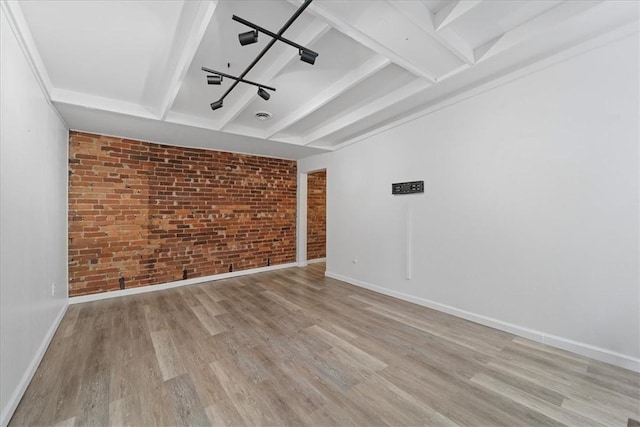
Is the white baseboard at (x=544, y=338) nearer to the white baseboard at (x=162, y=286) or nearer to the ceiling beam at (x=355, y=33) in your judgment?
the ceiling beam at (x=355, y=33)

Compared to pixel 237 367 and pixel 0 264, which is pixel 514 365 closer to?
pixel 237 367

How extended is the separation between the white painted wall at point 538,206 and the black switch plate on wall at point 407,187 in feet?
0.32

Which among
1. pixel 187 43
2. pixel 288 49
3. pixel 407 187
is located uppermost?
pixel 288 49

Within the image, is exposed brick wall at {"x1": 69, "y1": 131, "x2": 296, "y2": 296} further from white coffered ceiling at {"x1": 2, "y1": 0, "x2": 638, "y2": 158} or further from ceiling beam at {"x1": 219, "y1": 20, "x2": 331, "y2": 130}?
ceiling beam at {"x1": 219, "y1": 20, "x2": 331, "y2": 130}

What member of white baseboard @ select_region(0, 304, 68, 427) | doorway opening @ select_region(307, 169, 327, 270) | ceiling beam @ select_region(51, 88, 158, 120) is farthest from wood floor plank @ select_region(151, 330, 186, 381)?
doorway opening @ select_region(307, 169, 327, 270)

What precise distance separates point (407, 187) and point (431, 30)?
206cm

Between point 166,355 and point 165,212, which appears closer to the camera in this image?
point 166,355

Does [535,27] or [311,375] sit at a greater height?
[535,27]

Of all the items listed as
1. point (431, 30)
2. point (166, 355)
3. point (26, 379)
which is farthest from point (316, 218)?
point (26, 379)

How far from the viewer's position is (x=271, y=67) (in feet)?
8.07

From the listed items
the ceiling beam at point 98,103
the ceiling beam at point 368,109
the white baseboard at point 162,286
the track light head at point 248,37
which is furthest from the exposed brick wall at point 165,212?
the track light head at point 248,37

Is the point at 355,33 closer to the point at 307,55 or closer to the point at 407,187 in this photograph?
the point at 307,55

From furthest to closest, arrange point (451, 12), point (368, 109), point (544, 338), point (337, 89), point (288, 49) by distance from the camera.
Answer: point (368, 109)
point (337, 89)
point (544, 338)
point (288, 49)
point (451, 12)

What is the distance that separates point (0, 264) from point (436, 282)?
3947 mm
